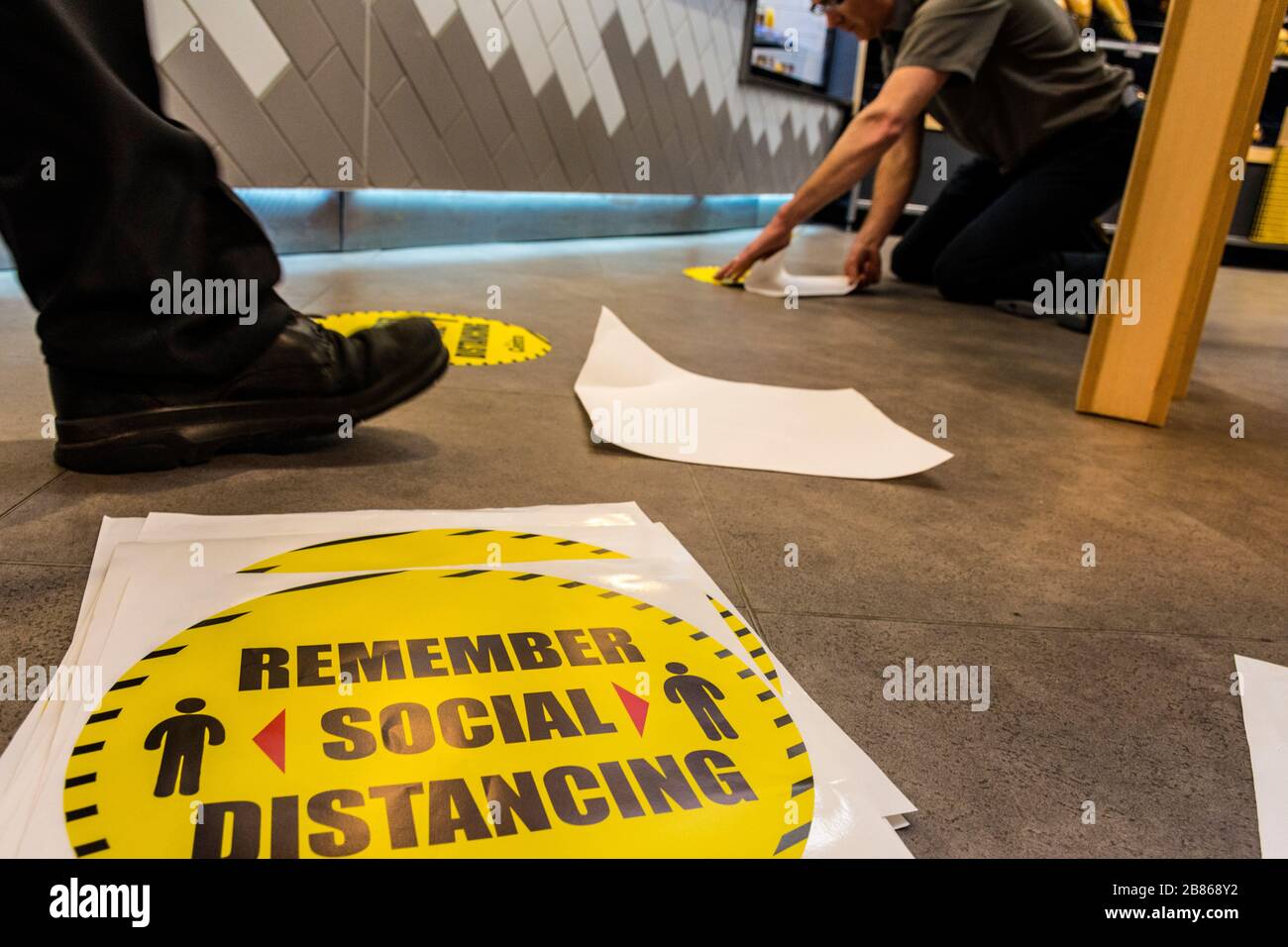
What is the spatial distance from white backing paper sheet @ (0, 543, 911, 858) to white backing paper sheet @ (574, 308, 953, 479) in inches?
12.6

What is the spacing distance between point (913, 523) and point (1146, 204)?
62 centimetres

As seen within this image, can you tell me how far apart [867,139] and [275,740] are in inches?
68.6

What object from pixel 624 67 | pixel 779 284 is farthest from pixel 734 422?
pixel 624 67

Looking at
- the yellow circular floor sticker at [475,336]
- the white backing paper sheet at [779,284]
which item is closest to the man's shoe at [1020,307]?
the white backing paper sheet at [779,284]

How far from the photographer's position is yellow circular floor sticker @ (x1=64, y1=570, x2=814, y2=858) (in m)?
0.40

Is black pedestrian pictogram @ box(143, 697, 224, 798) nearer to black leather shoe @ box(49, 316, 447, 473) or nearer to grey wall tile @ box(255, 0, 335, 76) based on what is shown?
black leather shoe @ box(49, 316, 447, 473)

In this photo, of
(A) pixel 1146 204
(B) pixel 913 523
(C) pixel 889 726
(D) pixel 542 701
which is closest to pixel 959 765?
(C) pixel 889 726

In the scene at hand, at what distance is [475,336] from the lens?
145cm

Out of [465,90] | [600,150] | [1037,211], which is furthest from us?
[600,150]

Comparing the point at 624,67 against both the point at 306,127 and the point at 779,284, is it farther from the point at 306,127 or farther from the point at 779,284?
the point at 306,127

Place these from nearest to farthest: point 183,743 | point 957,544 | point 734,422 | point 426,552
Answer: point 183,743
point 426,552
point 957,544
point 734,422

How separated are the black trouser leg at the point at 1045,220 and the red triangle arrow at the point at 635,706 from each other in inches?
79.0

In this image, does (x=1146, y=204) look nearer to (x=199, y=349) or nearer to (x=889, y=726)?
(x=889, y=726)

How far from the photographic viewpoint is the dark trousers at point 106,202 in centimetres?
67
